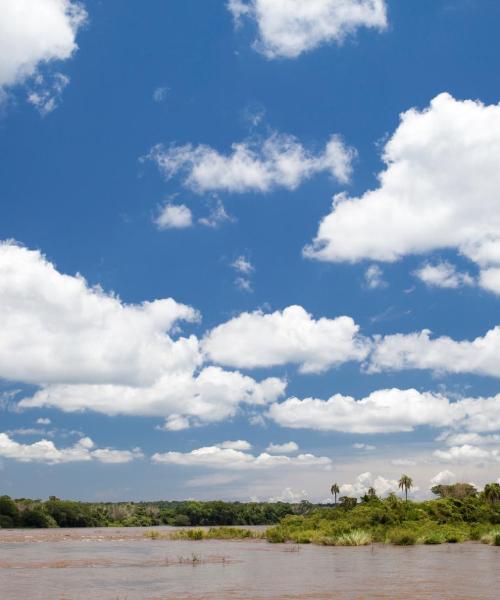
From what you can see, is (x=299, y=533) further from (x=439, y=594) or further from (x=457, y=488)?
(x=457, y=488)

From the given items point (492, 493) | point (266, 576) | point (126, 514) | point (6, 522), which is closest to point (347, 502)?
point (492, 493)

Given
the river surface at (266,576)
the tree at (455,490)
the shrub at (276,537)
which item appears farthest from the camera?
the tree at (455,490)

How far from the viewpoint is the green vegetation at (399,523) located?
66062 mm

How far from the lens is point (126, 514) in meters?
181

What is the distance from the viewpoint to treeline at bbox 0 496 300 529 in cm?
14500

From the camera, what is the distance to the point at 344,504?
101 m

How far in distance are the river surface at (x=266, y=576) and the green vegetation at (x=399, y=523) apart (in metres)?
9.66

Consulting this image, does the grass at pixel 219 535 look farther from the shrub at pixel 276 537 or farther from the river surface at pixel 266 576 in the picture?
the river surface at pixel 266 576

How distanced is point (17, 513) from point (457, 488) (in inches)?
3496

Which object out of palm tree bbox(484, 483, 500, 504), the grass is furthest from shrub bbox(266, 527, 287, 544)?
palm tree bbox(484, 483, 500, 504)

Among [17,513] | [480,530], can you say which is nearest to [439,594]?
[480,530]

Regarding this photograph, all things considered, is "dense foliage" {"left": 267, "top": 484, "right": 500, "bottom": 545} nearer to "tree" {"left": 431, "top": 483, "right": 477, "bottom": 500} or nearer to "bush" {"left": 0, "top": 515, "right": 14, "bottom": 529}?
"tree" {"left": 431, "top": 483, "right": 477, "bottom": 500}

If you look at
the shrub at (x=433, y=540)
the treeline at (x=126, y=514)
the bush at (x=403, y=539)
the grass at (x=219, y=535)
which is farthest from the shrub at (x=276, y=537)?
the treeline at (x=126, y=514)

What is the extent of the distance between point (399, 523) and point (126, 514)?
389 ft
